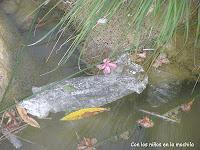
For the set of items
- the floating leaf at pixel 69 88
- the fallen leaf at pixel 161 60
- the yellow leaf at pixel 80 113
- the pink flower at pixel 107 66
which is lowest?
the yellow leaf at pixel 80 113

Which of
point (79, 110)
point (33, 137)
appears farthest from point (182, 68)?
point (33, 137)

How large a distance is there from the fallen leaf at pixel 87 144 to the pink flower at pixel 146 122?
1.07ft

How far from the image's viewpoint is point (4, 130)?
2.51 meters

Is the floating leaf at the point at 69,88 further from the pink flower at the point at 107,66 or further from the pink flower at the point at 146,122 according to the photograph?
the pink flower at the point at 146,122

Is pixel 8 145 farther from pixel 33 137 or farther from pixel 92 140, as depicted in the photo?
pixel 92 140

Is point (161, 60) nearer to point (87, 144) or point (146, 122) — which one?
point (146, 122)

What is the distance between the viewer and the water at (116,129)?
2477 millimetres

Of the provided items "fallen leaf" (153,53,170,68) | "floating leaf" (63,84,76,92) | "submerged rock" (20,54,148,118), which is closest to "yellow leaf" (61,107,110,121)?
"submerged rock" (20,54,148,118)

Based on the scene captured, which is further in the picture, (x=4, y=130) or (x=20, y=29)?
(x=20, y=29)

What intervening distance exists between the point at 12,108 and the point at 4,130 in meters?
0.16

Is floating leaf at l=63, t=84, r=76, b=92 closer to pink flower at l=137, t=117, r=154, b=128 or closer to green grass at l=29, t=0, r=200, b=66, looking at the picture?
green grass at l=29, t=0, r=200, b=66

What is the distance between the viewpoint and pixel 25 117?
8.34 ft

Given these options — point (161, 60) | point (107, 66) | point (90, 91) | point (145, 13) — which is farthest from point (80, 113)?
point (145, 13)

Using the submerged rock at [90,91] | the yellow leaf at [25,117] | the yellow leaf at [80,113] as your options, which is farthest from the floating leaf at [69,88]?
the yellow leaf at [25,117]
